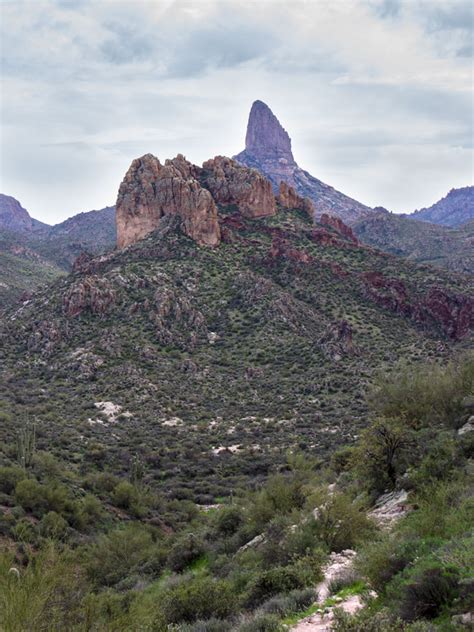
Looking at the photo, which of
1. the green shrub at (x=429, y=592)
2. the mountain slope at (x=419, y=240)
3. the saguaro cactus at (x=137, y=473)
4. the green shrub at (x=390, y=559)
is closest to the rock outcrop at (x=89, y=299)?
the saguaro cactus at (x=137, y=473)

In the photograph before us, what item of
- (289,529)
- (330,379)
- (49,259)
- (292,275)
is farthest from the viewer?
(49,259)

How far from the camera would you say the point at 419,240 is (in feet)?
463

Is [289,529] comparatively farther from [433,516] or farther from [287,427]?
[287,427]

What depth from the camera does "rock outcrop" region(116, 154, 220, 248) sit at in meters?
65.6

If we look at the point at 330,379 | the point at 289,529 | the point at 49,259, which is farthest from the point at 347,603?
the point at 49,259

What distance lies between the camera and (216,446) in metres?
34.8

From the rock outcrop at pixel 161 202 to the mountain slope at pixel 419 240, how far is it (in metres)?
60.3

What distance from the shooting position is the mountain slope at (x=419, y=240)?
115500mm

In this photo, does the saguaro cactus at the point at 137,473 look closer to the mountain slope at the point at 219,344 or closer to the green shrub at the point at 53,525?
the mountain slope at the point at 219,344

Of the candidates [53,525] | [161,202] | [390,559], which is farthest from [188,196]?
[390,559]

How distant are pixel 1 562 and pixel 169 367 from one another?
3857 centimetres

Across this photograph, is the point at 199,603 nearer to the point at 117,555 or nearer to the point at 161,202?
the point at 117,555

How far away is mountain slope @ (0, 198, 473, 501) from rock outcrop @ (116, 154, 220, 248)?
5.91 ft

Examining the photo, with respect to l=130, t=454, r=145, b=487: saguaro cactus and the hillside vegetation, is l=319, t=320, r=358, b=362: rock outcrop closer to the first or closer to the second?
the hillside vegetation
